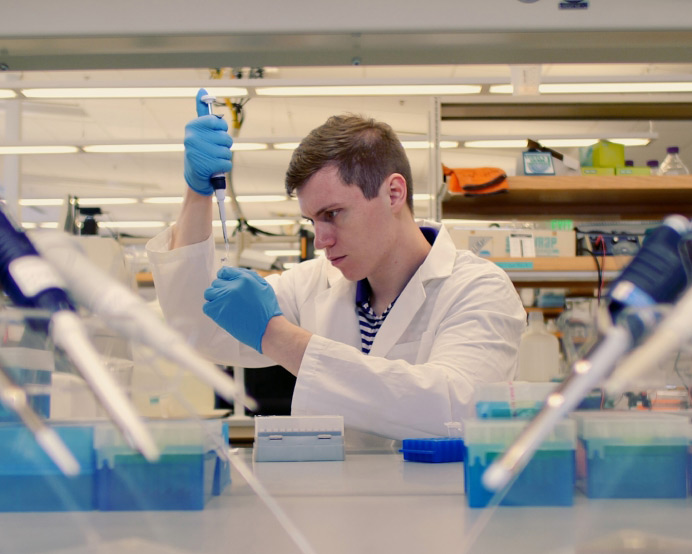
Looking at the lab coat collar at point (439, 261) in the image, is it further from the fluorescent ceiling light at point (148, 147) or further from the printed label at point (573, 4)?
the fluorescent ceiling light at point (148, 147)

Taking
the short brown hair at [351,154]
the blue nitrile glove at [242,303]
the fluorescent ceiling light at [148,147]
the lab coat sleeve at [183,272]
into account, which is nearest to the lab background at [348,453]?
the blue nitrile glove at [242,303]

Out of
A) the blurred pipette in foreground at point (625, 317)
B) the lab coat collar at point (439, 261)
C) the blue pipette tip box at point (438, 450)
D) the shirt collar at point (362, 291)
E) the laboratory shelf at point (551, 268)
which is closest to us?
the blurred pipette in foreground at point (625, 317)

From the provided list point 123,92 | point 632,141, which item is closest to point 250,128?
point 632,141

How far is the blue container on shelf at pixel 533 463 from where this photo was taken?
527 mm

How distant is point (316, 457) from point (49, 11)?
2.18ft

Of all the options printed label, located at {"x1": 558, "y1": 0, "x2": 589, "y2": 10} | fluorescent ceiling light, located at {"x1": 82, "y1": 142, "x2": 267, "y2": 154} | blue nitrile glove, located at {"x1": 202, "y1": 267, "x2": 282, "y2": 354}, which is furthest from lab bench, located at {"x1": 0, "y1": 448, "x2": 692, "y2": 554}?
fluorescent ceiling light, located at {"x1": 82, "y1": 142, "x2": 267, "y2": 154}

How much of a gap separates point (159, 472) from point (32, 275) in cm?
18

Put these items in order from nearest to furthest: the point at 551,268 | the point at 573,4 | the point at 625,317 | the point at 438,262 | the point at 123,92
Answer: the point at 625,317 → the point at 573,4 → the point at 438,262 → the point at 123,92 → the point at 551,268

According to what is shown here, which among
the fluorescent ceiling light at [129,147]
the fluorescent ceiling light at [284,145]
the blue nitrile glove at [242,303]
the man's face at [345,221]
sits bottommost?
the blue nitrile glove at [242,303]

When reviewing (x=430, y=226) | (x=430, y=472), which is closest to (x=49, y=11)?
(x=430, y=472)

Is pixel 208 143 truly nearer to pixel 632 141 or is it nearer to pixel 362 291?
pixel 362 291

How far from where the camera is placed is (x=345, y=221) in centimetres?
163

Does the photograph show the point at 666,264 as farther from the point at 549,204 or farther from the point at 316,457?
the point at 549,204

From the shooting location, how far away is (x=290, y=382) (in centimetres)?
288
